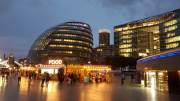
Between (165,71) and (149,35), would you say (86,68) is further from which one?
(149,35)

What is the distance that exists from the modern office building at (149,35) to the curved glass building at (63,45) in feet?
89.4

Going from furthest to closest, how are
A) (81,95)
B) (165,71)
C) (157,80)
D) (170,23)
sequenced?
(170,23) → (157,80) → (165,71) → (81,95)

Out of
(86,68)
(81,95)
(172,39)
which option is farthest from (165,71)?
(172,39)

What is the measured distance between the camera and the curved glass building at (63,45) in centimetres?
10900

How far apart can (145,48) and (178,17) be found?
31.2m

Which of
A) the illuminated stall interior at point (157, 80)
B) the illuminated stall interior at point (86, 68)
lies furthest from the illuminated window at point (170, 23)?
the illuminated stall interior at point (157, 80)

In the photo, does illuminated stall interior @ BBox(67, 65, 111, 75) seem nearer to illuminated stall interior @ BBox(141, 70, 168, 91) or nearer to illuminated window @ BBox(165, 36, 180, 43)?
illuminated stall interior @ BBox(141, 70, 168, 91)

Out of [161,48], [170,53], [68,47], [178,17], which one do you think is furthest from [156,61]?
[68,47]

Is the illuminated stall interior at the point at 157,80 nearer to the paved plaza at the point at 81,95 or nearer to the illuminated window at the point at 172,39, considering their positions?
the paved plaza at the point at 81,95

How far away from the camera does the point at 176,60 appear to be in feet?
51.5

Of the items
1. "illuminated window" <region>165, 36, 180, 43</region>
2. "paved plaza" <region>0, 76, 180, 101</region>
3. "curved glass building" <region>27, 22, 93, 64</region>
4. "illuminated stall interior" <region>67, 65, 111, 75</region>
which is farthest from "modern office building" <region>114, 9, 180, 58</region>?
"paved plaza" <region>0, 76, 180, 101</region>

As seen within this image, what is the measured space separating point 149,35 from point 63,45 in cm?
5616

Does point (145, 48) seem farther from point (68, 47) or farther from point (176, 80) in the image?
point (176, 80)

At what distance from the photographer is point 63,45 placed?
110 meters
